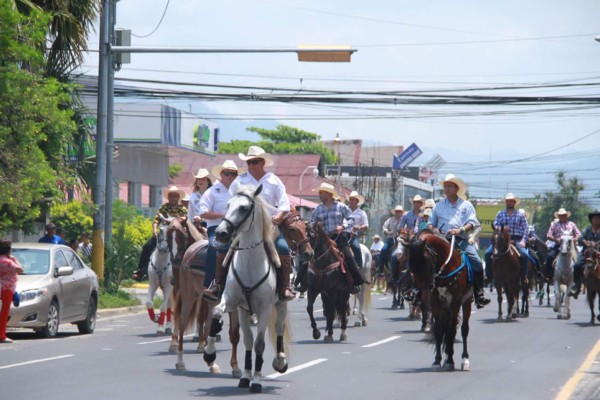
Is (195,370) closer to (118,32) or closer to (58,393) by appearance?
(58,393)

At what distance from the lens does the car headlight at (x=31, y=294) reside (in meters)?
20.3

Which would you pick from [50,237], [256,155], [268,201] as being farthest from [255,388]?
[50,237]

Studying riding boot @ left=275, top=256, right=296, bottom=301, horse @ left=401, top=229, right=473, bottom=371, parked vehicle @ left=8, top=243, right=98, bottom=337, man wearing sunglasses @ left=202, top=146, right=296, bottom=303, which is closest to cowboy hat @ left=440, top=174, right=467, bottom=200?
horse @ left=401, top=229, right=473, bottom=371

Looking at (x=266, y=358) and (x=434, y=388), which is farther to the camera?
(x=266, y=358)

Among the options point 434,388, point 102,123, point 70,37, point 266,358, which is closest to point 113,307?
point 102,123

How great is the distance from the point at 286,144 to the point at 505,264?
10620 cm

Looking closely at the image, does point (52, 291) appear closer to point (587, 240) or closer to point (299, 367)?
point (299, 367)

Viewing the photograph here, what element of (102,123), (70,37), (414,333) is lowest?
(414,333)

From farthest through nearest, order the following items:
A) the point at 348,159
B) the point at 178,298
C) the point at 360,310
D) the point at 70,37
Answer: the point at 348,159 < the point at 70,37 < the point at 360,310 < the point at 178,298

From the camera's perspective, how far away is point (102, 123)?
91.8 ft

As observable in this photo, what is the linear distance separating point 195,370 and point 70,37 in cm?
1381

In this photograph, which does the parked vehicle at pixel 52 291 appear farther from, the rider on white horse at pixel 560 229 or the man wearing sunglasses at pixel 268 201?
the rider on white horse at pixel 560 229

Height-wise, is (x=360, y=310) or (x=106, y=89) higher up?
(x=106, y=89)

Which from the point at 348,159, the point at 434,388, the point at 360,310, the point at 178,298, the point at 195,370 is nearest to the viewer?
the point at 434,388
